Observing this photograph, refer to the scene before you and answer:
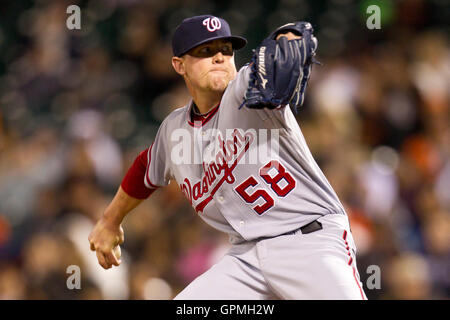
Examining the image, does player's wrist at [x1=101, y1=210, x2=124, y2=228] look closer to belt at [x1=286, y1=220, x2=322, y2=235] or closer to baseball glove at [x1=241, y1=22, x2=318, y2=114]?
belt at [x1=286, y1=220, x2=322, y2=235]

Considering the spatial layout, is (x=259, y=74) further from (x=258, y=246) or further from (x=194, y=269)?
(x=194, y=269)

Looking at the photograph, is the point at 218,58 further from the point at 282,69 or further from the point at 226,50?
the point at 282,69

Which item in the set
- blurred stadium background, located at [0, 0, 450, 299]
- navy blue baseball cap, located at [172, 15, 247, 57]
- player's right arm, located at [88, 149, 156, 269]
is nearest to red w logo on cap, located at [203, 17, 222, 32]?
navy blue baseball cap, located at [172, 15, 247, 57]

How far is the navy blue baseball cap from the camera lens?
2439mm

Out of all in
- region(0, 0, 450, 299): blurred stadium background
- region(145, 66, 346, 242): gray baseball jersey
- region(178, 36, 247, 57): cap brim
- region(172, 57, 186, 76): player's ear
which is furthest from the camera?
region(0, 0, 450, 299): blurred stadium background

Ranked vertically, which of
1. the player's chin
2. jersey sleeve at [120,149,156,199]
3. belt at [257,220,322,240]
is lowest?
belt at [257,220,322,240]

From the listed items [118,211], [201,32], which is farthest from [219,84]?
[118,211]

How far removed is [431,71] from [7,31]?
3326mm

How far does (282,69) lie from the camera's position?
1.98 metres

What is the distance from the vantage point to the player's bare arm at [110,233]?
9.12 feet

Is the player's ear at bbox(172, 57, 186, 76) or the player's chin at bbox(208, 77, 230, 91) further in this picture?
the player's ear at bbox(172, 57, 186, 76)

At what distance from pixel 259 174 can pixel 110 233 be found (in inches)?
33.1

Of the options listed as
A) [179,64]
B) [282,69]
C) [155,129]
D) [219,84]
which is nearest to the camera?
[282,69]

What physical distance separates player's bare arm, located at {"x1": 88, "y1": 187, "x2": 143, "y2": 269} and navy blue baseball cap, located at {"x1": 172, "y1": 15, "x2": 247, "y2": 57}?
711 mm
